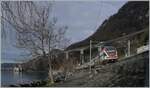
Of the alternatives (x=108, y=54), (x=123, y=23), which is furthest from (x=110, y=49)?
(x=123, y=23)

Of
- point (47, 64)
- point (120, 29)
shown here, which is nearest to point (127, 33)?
point (120, 29)

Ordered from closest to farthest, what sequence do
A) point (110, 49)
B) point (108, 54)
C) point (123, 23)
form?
point (123, 23), point (110, 49), point (108, 54)

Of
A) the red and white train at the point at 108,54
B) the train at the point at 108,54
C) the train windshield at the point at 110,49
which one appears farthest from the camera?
the train windshield at the point at 110,49

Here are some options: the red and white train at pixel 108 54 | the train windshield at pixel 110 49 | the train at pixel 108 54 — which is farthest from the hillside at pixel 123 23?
the train windshield at pixel 110 49

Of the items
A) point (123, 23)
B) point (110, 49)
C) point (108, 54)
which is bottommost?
point (108, 54)

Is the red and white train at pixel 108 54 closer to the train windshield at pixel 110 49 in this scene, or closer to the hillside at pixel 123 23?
the train windshield at pixel 110 49

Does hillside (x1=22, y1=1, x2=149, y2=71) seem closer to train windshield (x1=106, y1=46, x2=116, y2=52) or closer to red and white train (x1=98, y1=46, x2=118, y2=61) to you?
red and white train (x1=98, y1=46, x2=118, y2=61)

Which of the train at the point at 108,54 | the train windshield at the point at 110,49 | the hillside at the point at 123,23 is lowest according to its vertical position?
the train at the point at 108,54

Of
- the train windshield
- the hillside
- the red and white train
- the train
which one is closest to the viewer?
the hillside

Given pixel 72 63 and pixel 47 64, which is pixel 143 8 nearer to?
pixel 47 64

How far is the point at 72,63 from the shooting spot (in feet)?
104

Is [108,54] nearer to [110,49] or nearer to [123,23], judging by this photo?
[110,49]

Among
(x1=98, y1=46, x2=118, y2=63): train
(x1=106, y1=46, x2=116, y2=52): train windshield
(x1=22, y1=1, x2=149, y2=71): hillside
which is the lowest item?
(x1=98, y1=46, x2=118, y2=63): train

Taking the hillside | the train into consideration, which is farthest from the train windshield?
the hillside
